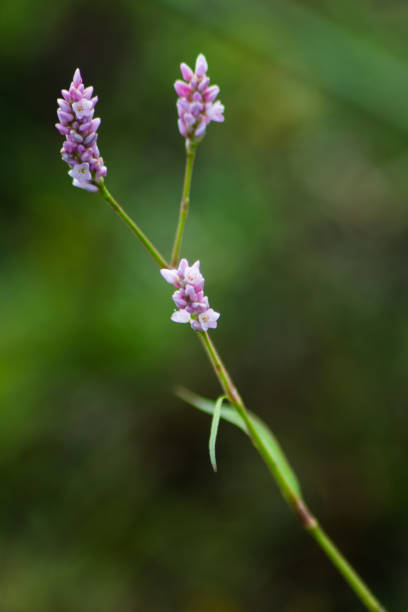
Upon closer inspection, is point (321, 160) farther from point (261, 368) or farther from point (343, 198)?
point (261, 368)

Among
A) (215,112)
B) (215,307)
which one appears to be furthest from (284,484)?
(215,307)

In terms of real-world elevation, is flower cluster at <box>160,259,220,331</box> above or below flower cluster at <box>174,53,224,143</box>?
below

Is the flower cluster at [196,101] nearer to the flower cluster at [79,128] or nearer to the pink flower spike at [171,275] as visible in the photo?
the flower cluster at [79,128]

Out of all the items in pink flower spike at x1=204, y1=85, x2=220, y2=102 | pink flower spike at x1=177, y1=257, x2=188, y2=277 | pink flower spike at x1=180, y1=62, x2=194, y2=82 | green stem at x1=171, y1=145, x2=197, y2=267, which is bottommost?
pink flower spike at x1=177, y1=257, x2=188, y2=277

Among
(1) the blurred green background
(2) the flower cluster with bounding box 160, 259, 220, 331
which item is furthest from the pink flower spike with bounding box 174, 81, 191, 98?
(1) the blurred green background

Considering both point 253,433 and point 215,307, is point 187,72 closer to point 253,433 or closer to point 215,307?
point 253,433

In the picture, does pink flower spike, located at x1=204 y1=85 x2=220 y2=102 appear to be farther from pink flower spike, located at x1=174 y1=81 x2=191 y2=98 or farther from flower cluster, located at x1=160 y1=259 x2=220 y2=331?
flower cluster, located at x1=160 y1=259 x2=220 y2=331
